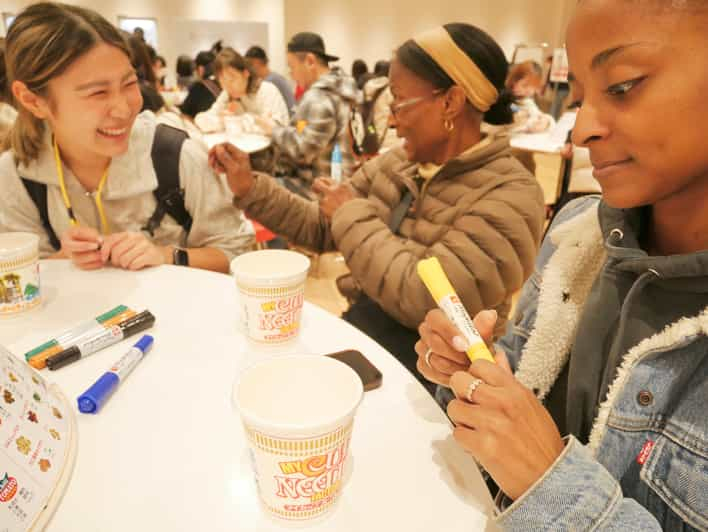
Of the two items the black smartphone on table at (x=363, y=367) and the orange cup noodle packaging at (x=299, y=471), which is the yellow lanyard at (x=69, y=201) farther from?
the orange cup noodle packaging at (x=299, y=471)

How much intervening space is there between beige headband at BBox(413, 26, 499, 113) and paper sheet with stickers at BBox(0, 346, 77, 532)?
3.89ft

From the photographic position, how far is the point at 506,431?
551mm

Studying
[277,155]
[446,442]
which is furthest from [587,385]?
[277,155]

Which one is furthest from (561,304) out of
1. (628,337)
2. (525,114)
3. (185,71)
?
(185,71)

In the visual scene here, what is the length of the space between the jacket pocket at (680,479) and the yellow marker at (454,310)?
223 millimetres

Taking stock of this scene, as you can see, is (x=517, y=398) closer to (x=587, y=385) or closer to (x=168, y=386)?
(x=587, y=385)

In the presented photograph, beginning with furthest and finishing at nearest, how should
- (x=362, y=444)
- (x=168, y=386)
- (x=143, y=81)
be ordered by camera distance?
(x=143, y=81)
(x=168, y=386)
(x=362, y=444)

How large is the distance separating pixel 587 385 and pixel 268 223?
120cm

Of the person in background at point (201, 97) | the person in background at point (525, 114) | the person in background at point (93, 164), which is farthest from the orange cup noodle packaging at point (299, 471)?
the person in background at point (201, 97)

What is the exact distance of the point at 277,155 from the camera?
3.46 meters

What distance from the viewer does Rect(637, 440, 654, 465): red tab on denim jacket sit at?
623 millimetres

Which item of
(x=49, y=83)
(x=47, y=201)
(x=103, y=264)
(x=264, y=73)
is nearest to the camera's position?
(x=103, y=264)

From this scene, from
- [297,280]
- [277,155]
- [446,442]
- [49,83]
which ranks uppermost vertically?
[49,83]

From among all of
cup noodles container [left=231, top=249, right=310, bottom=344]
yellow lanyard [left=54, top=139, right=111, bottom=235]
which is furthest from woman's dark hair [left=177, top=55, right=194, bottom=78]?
cup noodles container [left=231, top=249, right=310, bottom=344]
